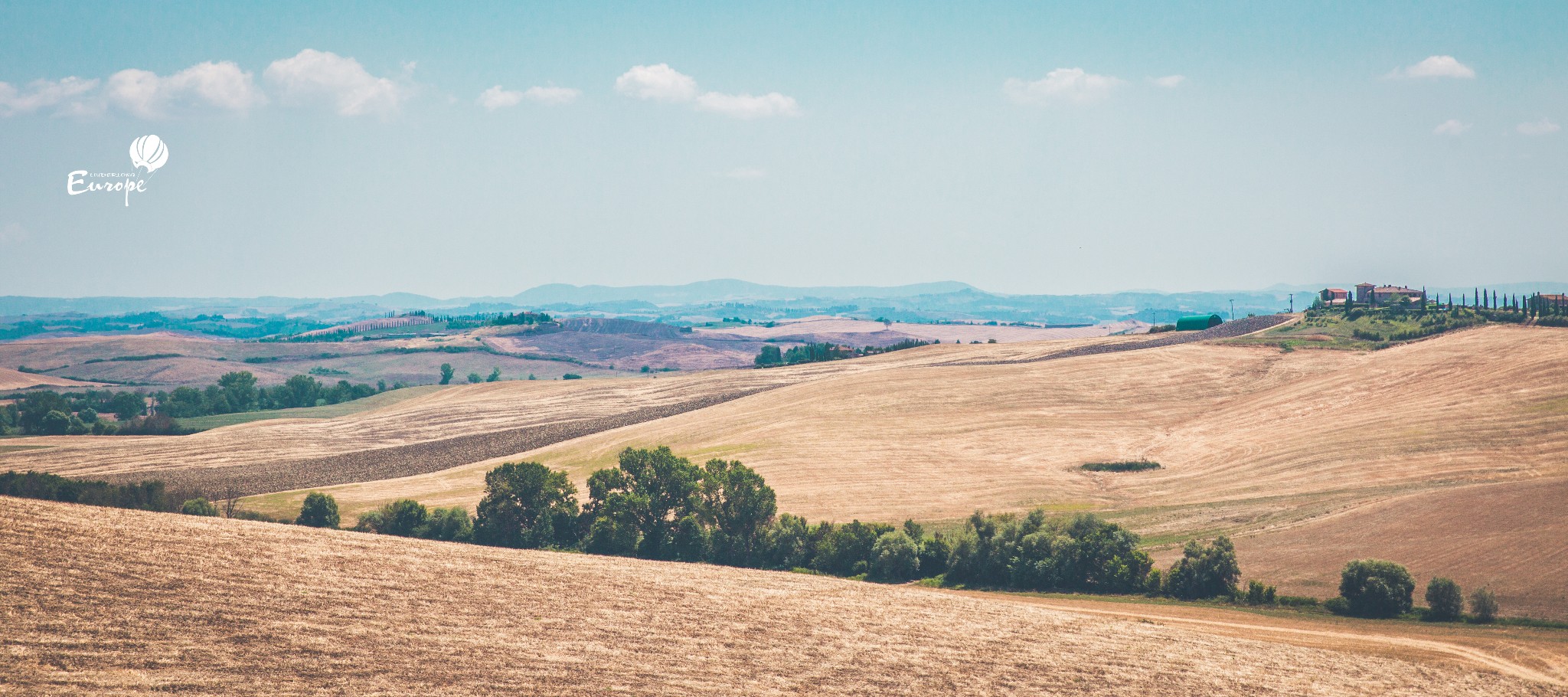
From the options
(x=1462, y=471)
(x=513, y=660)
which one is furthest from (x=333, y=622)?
(x=1462, y=471)

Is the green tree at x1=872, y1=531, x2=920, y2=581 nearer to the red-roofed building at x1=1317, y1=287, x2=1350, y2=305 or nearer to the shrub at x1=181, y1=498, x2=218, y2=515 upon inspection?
the shrub at x1=181, y1=498, x2=218, y2=515

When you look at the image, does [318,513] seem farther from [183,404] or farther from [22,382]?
[22,382]

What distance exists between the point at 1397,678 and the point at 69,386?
220 m

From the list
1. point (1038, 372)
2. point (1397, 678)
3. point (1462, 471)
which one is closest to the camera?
point (1397, 678)

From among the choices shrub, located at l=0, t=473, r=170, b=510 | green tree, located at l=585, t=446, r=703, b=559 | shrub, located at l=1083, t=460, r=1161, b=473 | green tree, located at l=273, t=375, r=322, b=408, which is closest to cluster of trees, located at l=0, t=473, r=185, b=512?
shrub, located at l=0, t=473, r=170, b=510

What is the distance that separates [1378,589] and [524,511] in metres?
54.5

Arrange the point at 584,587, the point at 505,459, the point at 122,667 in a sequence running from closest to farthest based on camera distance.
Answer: the point at 122,667 < the point at 584,587 < the point at 505,459

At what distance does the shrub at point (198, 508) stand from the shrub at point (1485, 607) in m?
79.4

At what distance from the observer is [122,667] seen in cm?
2683

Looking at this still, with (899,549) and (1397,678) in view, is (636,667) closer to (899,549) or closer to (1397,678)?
(1397,678)

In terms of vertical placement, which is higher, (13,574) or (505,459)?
(13,574)

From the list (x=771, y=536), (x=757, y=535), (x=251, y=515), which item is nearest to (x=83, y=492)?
(x=251, y=515)

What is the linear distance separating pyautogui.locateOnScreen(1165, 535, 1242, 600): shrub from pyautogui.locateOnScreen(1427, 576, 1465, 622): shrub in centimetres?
920

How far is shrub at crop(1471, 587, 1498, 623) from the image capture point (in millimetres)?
48156
